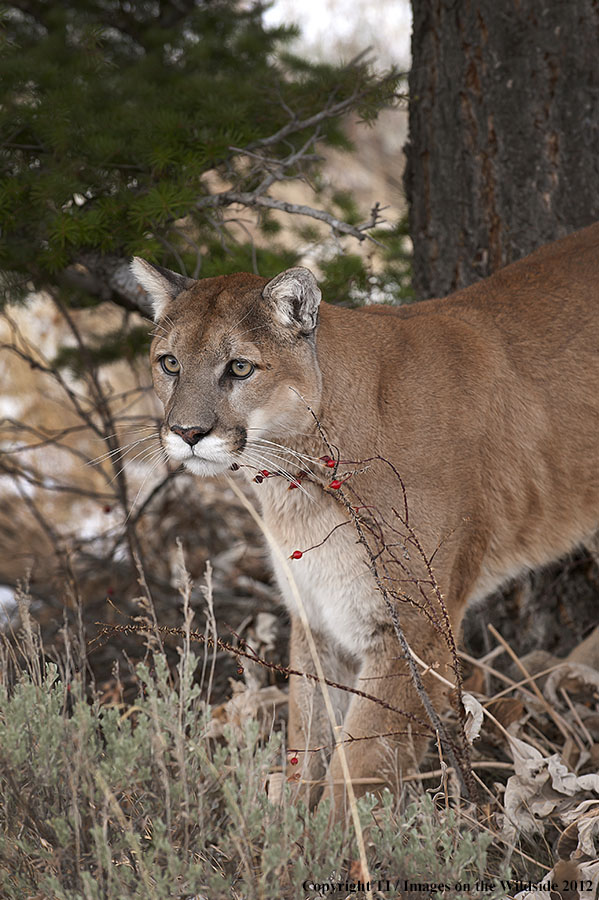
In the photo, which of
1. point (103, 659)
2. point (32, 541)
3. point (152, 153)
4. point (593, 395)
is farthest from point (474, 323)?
point (32, 541)

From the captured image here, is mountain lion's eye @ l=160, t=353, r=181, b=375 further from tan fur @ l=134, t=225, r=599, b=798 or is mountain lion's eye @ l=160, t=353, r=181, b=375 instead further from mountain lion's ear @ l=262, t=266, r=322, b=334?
mountain lion's ear @ l=262, t=266, r=322, b=334

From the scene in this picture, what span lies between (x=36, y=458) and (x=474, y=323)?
5.03 meters

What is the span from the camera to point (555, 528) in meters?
3.41

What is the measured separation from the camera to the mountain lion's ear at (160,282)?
10.4ft

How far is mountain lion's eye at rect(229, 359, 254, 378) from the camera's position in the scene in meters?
2.87

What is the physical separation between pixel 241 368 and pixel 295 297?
0.93ft

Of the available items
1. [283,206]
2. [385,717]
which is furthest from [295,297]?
[385,717]

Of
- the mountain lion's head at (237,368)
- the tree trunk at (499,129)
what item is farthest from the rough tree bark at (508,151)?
the mountain lion's head at (237,368)

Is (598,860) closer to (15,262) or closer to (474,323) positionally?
(474,323)

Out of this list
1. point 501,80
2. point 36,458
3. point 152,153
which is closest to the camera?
point 152,153

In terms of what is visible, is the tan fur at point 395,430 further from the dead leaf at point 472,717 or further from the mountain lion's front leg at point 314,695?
the dead leaf at point 472,717

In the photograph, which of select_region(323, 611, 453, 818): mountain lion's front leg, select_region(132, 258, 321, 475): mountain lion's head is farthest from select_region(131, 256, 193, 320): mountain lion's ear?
select_region(323, 611, 453, 818): mountain lion's front leg

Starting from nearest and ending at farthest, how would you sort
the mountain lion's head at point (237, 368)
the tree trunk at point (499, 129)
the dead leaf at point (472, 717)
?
1. the dead leaf at point (472, 717)
2. the mountain lion's head at point (237, 368)
3. the tree trunk at point (499, 129)

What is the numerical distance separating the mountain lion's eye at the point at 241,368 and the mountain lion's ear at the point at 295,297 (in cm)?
19
